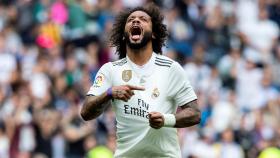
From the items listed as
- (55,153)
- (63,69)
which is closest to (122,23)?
(55,153)

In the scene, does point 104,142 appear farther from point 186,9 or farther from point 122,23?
point 122,23

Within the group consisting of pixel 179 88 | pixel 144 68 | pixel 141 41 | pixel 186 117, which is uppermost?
pixel 141 41

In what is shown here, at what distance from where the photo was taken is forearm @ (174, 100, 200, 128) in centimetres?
926

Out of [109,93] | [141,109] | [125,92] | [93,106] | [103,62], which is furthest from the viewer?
[103,62]

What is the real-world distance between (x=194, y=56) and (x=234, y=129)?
2.99 m

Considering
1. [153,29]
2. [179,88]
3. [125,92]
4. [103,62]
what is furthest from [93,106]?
[103,62]

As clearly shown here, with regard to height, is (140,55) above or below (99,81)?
above

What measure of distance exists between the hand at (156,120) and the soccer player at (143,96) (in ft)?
1.03

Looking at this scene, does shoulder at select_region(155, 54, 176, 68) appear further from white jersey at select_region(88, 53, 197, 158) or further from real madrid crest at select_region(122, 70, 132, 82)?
real madrid crest at select_region(122, 70, 132, 82)

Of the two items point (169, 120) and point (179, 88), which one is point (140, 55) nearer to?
point (179, 88)

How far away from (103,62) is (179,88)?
11.2 metres

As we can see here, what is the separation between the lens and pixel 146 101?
945 cm

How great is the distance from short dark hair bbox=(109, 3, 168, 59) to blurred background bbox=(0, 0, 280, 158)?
23.1 feet

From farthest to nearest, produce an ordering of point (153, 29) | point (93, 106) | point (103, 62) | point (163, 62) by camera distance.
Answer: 1. point (103, 62)
2. point (153, 29)
3. point (163, 62)
4. point (93, 106)
